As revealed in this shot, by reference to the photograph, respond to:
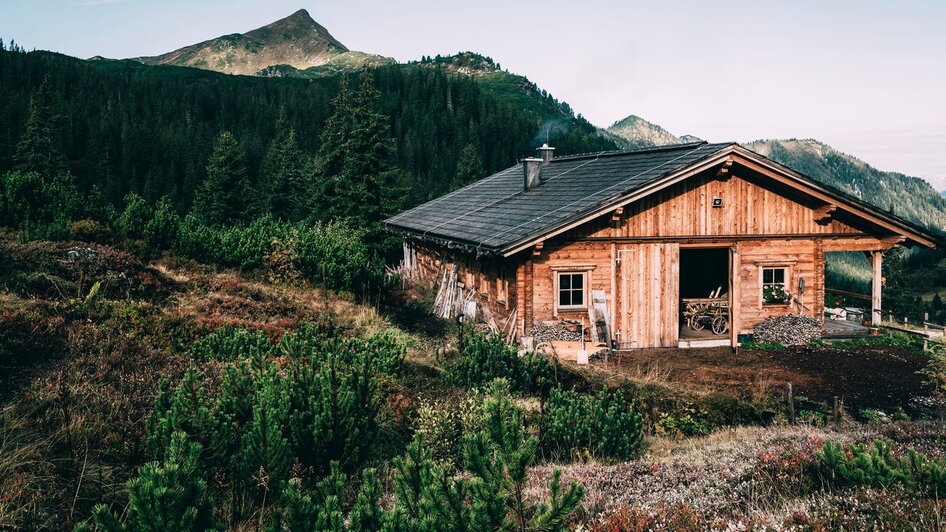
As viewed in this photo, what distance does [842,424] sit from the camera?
462 inches

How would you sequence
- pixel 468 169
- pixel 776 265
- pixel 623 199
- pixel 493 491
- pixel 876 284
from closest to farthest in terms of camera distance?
pixel 493 491 → pixel 623 199 → pixel 776 265 → pixel 876 284 → pixel 468 169

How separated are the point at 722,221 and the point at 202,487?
1788 cm

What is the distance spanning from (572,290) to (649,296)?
2.28 m

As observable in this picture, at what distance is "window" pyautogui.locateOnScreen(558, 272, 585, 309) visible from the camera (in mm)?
18953

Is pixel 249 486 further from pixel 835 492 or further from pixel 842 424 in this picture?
pixel 842 424

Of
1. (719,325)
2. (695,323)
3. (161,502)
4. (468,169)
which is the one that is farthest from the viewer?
(468,169)

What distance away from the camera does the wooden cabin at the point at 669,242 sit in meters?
18.6

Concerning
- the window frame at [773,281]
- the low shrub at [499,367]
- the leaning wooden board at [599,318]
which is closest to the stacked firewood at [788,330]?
the window frame at [773,281]

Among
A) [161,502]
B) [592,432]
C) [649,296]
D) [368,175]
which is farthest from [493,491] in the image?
[368,175]

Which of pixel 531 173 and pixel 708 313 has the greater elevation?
pixel 531 173

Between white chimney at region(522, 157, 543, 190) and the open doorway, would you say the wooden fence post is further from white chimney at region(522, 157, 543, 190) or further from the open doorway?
white chimney at region(522, 157, 543, 190)

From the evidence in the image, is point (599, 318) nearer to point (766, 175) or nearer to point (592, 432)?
point (766, 175)

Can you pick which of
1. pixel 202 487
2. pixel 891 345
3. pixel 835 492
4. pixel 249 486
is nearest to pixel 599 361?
pixel 891 345

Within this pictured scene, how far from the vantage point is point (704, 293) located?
83.9ft
